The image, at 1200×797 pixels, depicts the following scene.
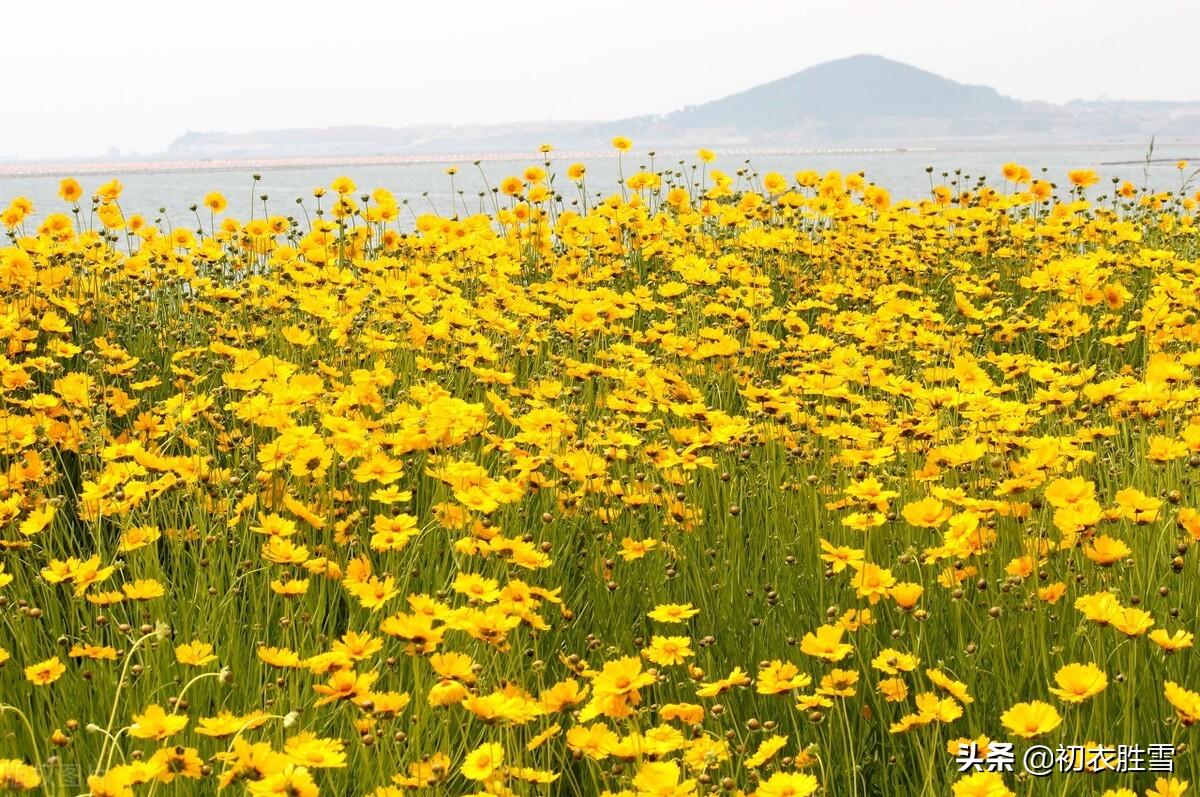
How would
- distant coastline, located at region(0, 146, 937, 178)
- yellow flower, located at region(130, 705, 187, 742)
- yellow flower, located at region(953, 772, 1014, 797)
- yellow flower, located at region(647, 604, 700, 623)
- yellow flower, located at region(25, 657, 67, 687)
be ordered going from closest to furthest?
yellow flower, located at region(953, 772, 1014, 797), yellow flower, located at region(130, 705, 187, 742), yellow flower, located at region(25, 657, 67, 687), yellow flower, located at region(647, 604, 700, 623), distant coastline, located at region(0, 146, 937, 178)

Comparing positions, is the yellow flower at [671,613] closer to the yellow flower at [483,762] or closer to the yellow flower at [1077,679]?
the yellow flower at [483,762]

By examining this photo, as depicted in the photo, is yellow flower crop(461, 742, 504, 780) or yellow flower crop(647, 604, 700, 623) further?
yellow flower crop(647, 604, 700, 623)

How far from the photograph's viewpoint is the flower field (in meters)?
2.12

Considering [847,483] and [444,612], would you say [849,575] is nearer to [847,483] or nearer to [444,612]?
[847,483]

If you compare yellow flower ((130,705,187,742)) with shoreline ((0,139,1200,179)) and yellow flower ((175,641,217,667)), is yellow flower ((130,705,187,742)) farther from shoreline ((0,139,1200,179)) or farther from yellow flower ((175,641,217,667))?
shoreline ((0,139,1200,179))

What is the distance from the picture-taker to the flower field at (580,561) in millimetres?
2123

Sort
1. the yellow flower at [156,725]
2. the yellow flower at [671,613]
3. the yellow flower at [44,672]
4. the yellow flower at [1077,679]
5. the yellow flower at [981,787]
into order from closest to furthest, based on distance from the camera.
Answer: the yellow flower at [981,787], the yellow flower at [156,725], the yellow flower at [1077,679], the yellow flower at [44,672], the yellow flower at [671,613]

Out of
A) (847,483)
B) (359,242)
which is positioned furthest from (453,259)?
(847,483)

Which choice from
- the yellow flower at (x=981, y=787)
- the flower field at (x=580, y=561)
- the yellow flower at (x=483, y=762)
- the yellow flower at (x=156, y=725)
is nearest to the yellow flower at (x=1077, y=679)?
the flower field at (x=580, y=561)

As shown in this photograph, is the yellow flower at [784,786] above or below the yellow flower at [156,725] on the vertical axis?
below

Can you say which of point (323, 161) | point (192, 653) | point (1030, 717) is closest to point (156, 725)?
point (192, 653)

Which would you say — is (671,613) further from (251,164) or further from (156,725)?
(251,164)

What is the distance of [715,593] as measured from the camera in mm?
3086

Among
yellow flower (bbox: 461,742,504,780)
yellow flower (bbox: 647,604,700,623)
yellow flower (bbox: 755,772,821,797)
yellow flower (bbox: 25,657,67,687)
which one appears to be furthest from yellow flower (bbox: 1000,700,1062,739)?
yellow flower (bbox: 25,657,67,687)
